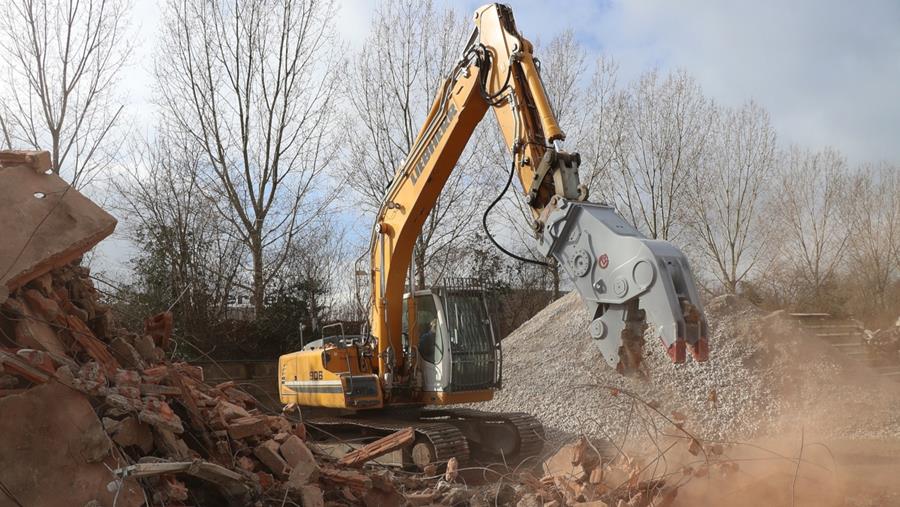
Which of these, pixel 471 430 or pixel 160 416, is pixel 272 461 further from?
pixel 471 430

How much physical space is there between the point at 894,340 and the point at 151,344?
16737 mm

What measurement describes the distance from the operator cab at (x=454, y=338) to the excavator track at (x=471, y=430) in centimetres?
64

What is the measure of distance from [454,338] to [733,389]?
19.3 feet

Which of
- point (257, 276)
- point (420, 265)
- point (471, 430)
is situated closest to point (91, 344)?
point (471, 430)

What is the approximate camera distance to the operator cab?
8.57 metres

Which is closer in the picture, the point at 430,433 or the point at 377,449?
the point at 377,449

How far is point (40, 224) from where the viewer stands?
16.1 feet

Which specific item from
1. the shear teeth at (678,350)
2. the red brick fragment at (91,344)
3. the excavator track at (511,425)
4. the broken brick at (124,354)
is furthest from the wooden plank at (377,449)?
the shear teeth at (678,350)

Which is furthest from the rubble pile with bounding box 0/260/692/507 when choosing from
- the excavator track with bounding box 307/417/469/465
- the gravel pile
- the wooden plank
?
the gravel pile

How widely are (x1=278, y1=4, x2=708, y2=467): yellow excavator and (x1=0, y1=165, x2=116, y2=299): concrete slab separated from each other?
3.26 metres

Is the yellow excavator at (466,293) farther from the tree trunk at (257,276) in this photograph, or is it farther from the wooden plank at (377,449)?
the tree trunk at (257,276)

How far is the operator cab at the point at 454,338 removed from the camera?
8570 millimetres

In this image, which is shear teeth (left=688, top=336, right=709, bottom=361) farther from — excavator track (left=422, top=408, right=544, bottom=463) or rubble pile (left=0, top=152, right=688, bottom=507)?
excavator track (left=422, top=408, right=544, bottom=463)

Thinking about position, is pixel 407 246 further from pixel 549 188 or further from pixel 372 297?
pixel 549 188
